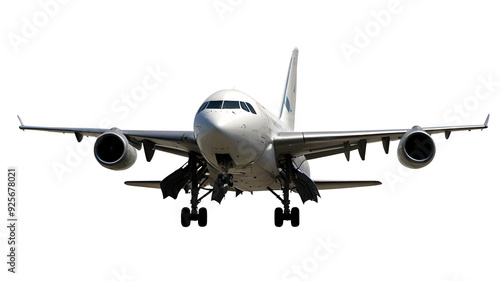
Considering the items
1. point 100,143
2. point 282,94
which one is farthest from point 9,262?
point 282,94

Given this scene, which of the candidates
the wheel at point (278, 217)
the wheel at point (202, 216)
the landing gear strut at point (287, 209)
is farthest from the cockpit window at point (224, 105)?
the wheel at point (202, 216)

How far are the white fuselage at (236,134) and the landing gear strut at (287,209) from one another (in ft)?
5.63

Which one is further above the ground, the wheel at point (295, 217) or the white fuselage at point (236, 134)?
the white fuselage at point (236, 134)

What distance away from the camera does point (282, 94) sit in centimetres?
5066

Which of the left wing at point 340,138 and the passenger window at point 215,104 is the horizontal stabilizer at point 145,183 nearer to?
the left wing at point 340,138

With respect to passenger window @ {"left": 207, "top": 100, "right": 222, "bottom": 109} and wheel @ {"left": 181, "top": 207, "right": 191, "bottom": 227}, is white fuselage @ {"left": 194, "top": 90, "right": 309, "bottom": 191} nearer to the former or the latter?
passenger window @ {"left": 207, "top": 100, "right": 222, "bottom": 109}

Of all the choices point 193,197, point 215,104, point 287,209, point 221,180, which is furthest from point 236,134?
point 287,209

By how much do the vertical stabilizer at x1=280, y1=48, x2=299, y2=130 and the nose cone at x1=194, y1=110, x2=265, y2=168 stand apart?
1729cm

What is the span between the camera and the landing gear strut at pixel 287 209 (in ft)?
114

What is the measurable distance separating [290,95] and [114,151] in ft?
65.6

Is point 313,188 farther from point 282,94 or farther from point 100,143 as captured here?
point 282,94

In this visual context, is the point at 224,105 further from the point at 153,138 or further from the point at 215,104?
the point at 153,138

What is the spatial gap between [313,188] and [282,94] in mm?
16393

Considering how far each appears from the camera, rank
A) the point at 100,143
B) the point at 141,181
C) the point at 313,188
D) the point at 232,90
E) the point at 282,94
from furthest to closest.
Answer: the point at 282,94 < the point at 141,181 < the point at 313,188 < the point at 100,143 < the point at 232,90
